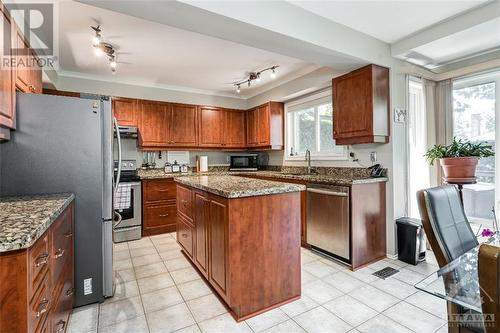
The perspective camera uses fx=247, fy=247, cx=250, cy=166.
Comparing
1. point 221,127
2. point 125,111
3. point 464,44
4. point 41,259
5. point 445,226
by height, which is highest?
point 464,44

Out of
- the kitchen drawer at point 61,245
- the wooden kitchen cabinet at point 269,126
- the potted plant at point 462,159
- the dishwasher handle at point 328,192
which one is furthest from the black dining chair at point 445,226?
the wooden kitchen cabinet at point 269,126

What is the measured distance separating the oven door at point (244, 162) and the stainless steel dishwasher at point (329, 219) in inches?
89.8

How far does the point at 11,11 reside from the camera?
2.00 meters

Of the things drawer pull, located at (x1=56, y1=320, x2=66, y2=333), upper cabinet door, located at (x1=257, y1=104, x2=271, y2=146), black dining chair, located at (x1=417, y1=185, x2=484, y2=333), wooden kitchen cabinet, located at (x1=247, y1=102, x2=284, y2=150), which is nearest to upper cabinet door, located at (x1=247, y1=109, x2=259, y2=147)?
wooden kitchen cabinet, located at (x1=247, y1=102, x2=284, y2=150)

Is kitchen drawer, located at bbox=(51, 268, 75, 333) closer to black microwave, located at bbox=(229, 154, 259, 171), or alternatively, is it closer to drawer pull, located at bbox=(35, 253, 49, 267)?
drawer pull, located at bbox=(35, 253, 49, 267)

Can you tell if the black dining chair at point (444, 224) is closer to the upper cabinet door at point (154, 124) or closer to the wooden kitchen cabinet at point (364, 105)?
the wooden kitchen cabinet at point (364, 105)

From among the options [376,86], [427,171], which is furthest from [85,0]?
[427,171]

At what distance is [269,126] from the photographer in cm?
459

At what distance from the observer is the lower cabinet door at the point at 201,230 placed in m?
2.25

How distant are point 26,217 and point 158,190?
9.35 feet

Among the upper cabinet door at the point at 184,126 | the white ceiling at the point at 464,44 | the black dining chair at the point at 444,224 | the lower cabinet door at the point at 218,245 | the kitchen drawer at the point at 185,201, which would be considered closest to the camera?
the black dining chair at the point at 444,224

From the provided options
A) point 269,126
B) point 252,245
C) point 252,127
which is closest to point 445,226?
point 252,245

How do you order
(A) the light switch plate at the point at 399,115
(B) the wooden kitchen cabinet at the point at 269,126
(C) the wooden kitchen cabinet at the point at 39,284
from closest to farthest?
(C) the wooden kitchen cabinet at the point at 39,284
(A) the light switch plate at the point at 399,115
(B) the wooden kitchen cabinet at the point at 269,126

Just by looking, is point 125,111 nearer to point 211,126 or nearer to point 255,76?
point 211,126
